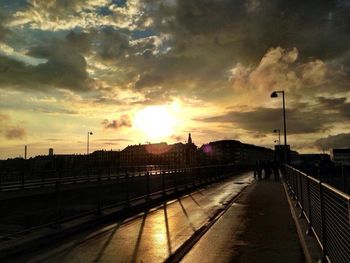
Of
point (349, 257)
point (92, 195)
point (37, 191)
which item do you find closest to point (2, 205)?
point (37, 191)

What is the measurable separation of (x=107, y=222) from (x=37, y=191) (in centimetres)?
1911

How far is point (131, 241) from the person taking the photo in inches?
394

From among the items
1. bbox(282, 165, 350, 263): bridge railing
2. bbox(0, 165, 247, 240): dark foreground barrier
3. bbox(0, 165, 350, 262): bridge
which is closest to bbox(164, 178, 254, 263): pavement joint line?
bbox(0, 165, 350, 262): bridge

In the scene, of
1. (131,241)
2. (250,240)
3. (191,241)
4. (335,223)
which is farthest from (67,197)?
(335,223)

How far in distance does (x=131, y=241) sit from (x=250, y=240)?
2.68 m

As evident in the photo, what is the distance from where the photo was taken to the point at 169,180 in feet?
79.3

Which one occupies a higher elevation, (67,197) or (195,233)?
(195,233)

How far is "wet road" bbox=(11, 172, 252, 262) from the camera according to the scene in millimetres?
8406

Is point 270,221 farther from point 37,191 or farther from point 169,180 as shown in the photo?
point 37,191

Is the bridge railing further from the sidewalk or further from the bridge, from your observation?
the sidewalk

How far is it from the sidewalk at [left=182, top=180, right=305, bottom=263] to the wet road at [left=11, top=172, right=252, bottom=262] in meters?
0.62

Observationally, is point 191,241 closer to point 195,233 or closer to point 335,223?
point 195,233

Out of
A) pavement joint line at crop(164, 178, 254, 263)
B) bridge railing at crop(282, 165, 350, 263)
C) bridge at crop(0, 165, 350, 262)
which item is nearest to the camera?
bridge railing at crop(282, 165, 350, 263)

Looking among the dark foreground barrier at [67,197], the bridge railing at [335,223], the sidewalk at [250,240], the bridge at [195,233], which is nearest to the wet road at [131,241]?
the bridge at [195,233]
